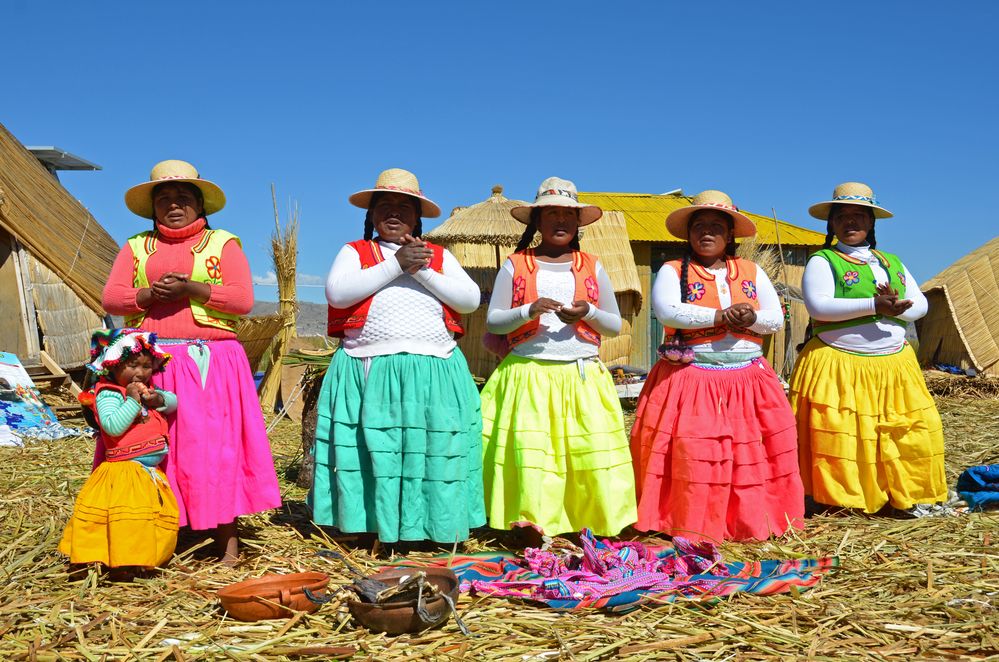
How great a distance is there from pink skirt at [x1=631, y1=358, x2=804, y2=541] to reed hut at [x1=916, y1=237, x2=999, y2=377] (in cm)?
867

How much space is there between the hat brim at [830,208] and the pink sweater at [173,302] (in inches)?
136

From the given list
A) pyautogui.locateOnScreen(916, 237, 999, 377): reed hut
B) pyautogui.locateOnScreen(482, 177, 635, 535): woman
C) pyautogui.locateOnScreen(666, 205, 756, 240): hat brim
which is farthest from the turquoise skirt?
pyautogui.locateOnScreen(916, 237, 999, 377): reed hut

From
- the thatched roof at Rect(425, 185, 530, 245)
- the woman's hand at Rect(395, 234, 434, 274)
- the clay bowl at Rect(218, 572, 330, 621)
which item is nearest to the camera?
the clay bowl at Rect(218, 572, 330, 621)

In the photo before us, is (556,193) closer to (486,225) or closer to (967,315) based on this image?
(486,225)

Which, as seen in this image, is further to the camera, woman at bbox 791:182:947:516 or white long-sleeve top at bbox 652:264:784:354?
woman at bbox 791:182:947:516

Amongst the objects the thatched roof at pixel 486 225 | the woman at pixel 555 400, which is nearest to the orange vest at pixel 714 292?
the woman at pixel 555 400

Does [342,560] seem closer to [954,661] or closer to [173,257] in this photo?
[173,257]

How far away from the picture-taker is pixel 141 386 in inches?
145

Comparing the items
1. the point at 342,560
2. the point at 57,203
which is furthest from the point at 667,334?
the point at 57,203

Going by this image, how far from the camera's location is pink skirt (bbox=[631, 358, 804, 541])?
14.5ft

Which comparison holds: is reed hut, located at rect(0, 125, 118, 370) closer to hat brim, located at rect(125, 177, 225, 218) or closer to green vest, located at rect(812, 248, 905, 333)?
hat brim, located at rect(125, 177, 225, 218)

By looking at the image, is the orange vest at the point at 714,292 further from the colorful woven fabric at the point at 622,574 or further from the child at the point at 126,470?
the child at the point at 126,470

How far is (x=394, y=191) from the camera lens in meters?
4.14

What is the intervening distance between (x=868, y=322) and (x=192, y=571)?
13.0ft
